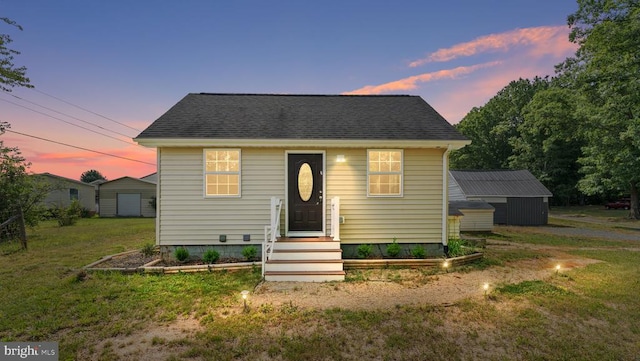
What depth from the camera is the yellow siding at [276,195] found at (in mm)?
7066

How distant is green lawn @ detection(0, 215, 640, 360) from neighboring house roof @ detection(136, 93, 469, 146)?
12.0 ft

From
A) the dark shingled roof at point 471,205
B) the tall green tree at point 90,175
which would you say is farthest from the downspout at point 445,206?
the tall green tree at point 90,175

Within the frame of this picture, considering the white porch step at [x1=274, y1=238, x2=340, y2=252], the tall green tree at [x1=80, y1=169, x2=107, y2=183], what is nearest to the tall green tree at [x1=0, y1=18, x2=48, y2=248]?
the white porch step at [x1=274, y1=238, x2=340, y2=252]

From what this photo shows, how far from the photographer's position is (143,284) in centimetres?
548

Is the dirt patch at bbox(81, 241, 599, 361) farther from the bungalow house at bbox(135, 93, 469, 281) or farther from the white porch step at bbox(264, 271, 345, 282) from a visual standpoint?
the bungalow house at bbox(135, 93, 469, 281)

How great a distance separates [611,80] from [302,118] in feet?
58.8

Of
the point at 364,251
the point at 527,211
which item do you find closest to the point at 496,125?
the point at 527,211

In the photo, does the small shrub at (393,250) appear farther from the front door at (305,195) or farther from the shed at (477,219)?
the shed at (477,219)

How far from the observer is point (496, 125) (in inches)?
1474

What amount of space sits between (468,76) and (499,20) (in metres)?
2.90

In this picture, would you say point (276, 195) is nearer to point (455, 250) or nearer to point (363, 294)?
point (363, 294)

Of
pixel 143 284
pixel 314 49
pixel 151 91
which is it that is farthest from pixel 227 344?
pixel 151 91

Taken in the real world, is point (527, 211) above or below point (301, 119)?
below

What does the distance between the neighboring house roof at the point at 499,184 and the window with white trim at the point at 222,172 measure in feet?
50.9
